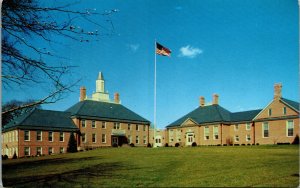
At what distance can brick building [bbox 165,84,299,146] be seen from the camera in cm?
1239

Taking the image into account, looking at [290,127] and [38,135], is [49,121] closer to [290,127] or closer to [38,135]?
[38,135]

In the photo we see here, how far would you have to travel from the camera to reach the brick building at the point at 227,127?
12387 millimetres

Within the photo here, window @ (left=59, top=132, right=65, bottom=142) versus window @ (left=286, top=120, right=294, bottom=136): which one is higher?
window @ (left=286, top=120, right=294, bottom=136)

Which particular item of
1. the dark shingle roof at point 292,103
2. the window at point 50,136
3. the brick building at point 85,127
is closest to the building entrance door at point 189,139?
the brick building at point 85,127

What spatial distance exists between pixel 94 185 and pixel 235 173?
397 centimetres

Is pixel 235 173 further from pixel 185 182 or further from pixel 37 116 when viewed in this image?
→ pixel 37 116

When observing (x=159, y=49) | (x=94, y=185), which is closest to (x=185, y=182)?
(x=94, y=185)

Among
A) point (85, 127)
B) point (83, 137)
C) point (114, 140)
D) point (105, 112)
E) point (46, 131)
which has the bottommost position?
point (114, 140)

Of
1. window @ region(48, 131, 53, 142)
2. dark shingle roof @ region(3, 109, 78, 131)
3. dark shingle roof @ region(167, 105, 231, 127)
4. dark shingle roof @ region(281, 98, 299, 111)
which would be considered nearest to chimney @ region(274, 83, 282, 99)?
dark shingle roof @ region(281, 98, 299, 111)

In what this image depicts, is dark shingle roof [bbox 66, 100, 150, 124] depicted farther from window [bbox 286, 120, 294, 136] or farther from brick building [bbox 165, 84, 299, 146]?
window [bbox 286, 120, 294, 136]

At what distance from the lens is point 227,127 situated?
38344 mm

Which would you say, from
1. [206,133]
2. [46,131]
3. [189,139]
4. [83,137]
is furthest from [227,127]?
[46,131]

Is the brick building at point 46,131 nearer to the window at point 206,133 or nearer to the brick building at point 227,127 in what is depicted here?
the brick building at point 227,127

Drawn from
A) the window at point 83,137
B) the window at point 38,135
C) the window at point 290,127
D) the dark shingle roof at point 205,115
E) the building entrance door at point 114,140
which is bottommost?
the building entrance door at point 114,140
